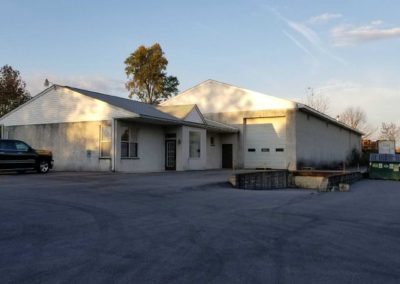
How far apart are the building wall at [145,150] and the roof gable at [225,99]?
26.9 feet

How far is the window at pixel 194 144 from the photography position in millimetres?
26125

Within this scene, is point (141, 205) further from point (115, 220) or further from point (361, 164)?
point (361, 164)

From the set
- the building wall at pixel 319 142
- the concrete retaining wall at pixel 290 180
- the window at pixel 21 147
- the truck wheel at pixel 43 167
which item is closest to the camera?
the concrete retaining wall at pixel 290 180

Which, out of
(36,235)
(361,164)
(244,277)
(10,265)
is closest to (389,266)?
(244,277)

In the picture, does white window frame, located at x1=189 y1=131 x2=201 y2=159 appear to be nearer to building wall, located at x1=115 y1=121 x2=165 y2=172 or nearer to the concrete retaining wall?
building wall, located at x1=115 y1=121 x2=165 y2=172

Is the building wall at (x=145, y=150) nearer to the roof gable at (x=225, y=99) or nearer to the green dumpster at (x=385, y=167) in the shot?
the roof gable at (x=225, y=99)

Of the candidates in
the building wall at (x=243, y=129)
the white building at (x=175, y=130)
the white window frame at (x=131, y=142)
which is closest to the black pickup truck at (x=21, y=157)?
the white building at (x=175, y=130)

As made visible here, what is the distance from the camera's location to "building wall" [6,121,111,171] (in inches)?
909

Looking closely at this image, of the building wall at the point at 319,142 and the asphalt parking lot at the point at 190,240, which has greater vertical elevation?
the building wall at the point at 319,142

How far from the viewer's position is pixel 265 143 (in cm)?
3031

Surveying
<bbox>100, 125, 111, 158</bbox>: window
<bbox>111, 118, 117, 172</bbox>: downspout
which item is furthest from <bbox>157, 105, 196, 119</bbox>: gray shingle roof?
<bbox>100, 125, 111, 158</bbox>: window

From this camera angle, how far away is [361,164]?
4788 cm

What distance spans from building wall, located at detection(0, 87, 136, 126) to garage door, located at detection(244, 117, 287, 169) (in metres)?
12.4

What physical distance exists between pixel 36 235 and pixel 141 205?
3846 millimetres
